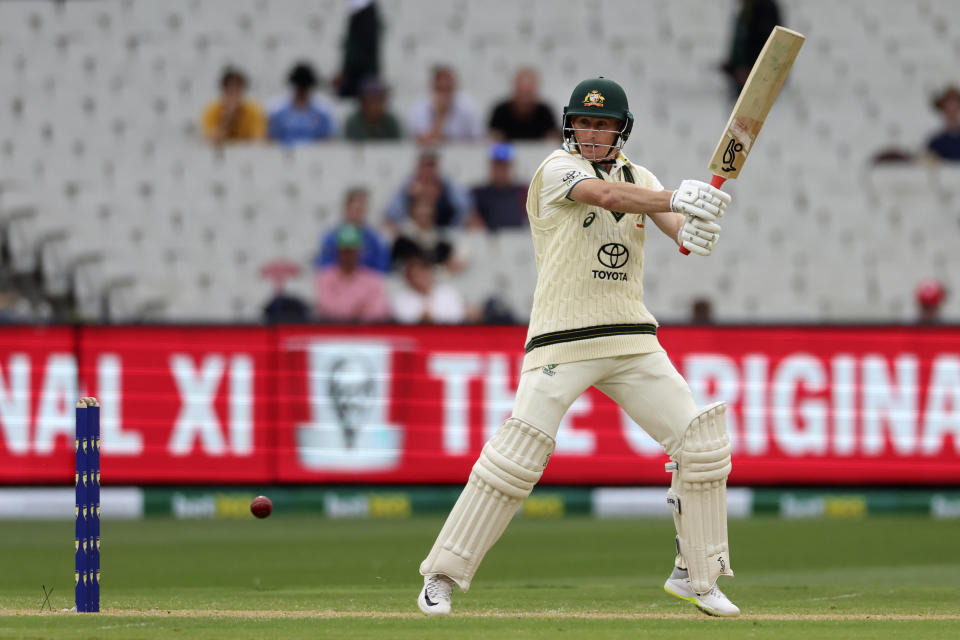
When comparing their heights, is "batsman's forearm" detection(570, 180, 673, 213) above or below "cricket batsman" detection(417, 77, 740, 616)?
above

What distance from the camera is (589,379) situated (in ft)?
21.4

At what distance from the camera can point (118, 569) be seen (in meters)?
9.50

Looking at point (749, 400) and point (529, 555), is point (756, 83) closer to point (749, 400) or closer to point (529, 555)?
point (529, 555)

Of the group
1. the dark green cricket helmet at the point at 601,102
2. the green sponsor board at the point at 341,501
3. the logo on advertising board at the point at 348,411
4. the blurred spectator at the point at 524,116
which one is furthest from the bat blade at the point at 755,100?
the blurred spectator at the point at 524,116

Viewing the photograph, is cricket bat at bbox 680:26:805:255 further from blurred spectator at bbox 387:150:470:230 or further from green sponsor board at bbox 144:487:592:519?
blurred spectator at bbox 387:150:470:230

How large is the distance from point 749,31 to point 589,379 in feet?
33.9

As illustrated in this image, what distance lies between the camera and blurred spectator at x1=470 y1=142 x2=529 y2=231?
14.6 m

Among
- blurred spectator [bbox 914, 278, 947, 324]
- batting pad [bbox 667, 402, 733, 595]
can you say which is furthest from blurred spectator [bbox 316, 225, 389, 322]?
batting pad [bbox 667, 402, 733, 595]

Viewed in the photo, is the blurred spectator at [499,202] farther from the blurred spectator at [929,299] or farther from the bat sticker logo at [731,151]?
the bat sticker logo at [731,151]

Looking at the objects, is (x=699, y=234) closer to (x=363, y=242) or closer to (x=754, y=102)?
(x=754, y=102)

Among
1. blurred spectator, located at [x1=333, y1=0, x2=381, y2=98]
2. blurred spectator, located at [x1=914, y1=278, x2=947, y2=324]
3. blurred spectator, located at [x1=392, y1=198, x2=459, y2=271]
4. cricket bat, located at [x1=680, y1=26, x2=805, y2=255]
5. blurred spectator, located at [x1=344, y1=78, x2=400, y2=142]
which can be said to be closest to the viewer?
cricket bat, located at [x1=680, y1=26, x2=805, y2=255]

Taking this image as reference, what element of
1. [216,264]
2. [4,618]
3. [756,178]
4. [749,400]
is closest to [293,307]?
[216,264]

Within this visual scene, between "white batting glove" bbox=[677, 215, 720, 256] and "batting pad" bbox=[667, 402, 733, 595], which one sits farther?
"batting pad" bbox=[667, 402, 733, 595]

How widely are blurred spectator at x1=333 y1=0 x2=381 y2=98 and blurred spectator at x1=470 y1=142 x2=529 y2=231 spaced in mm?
2112
